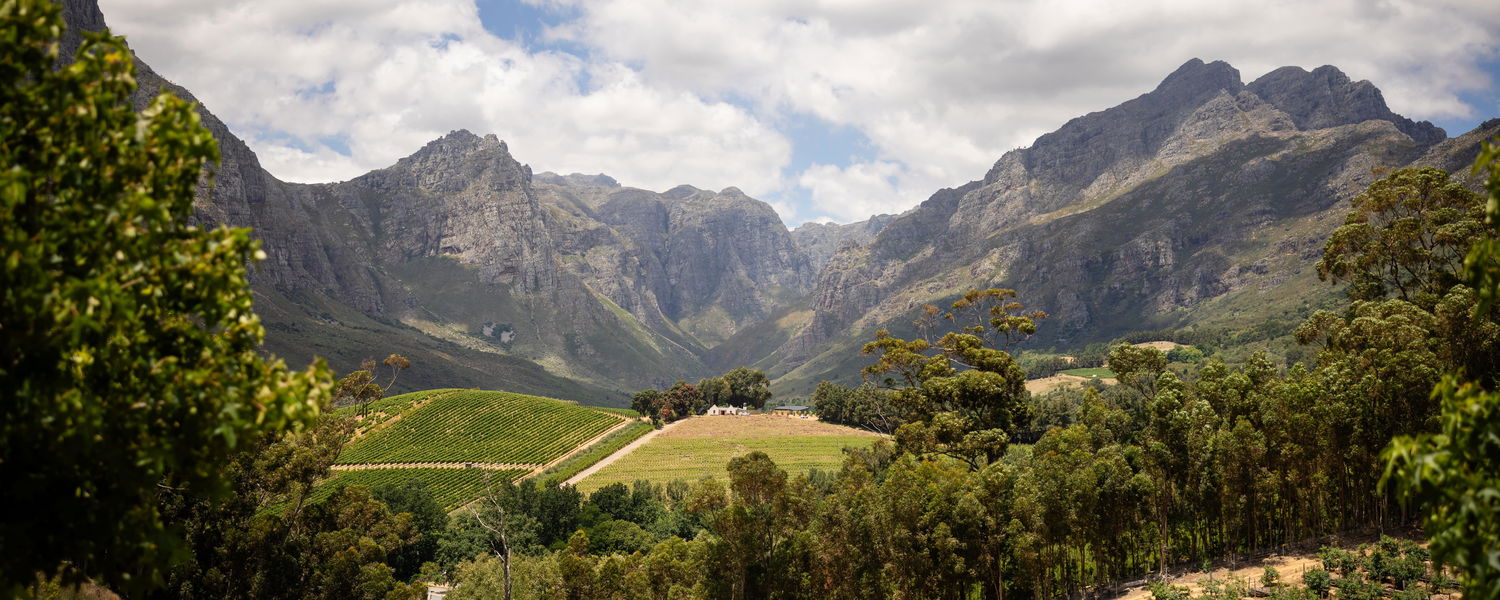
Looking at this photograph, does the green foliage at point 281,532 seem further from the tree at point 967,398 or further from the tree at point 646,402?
the tree at point 646,402

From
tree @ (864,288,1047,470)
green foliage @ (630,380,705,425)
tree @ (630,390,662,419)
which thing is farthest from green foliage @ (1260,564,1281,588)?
tree @ (630,390,662,419)

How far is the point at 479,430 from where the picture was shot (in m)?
133

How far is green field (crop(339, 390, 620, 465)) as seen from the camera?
396ft

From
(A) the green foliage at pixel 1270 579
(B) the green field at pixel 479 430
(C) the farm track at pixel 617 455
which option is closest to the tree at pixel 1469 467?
(A) the green foliage at pixel 1270 579

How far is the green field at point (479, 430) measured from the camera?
12081 cm

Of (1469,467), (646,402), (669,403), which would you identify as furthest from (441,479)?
(1469,467)

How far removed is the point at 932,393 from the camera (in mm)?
50688

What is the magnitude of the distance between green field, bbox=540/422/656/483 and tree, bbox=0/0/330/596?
92097 millimetres

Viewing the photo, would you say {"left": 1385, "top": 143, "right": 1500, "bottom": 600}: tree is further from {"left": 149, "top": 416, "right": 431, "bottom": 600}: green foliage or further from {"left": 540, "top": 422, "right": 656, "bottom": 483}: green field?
{"left": 540, "top": 422, "right": 656, "bottom": 483}: green field

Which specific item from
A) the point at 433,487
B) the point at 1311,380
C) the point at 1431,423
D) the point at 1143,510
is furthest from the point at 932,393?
the point at 433,487

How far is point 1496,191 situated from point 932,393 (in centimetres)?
4457

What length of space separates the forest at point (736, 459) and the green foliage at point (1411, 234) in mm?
184

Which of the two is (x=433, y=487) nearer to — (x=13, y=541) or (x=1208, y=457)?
(x=1208, y=457)

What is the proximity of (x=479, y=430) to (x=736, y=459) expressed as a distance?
355 ft
